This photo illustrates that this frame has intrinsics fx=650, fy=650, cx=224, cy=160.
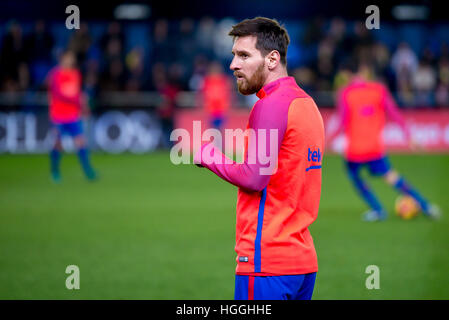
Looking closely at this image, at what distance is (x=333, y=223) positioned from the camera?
950 cm

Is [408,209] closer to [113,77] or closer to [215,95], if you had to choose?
[215,95]

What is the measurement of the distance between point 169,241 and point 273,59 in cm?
523

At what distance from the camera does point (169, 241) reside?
830 centimetres

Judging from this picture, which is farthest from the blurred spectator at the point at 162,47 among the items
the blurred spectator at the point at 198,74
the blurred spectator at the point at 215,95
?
the blurred spectator at the point at 215,95

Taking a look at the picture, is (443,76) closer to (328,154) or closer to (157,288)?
(328,154)

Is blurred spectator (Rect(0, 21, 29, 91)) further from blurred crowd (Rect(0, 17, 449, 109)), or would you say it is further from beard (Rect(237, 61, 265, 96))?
beard (Rect(237, 61, 265, 96))

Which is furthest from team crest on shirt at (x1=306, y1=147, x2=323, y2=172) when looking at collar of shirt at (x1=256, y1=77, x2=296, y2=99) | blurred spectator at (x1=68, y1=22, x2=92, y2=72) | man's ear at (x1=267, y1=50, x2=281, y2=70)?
blurred spectator at (x1=68, y1=22, x2=92, y2=72)

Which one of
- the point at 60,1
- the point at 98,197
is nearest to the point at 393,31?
the point at 60,1

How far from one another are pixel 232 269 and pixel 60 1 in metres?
17.8

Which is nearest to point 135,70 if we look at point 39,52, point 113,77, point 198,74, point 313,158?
point 113,77

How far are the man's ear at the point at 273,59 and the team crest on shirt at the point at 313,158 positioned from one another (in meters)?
0.48

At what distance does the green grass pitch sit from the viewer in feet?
20.5

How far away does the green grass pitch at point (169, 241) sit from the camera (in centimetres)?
624

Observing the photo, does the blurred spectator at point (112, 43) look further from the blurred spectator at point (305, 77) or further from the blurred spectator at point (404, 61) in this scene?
the blurred spectator at point (404, 61)
